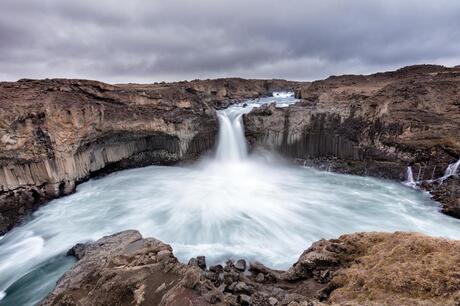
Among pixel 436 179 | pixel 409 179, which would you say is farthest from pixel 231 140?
pixel 436 179

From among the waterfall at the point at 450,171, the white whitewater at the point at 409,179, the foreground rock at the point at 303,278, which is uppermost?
the foreground rock at the point at 303,278

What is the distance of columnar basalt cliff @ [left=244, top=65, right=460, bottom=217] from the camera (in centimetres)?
1794

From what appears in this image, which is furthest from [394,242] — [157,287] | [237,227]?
[237,227]

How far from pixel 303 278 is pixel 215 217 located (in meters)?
6.89

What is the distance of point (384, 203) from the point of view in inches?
624

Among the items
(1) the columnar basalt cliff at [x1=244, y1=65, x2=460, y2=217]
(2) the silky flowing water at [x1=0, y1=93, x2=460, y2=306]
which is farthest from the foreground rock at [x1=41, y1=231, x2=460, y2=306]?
(1) the columnar basalt cliff at [x1=244, y1=65, x2=460, y2=217]

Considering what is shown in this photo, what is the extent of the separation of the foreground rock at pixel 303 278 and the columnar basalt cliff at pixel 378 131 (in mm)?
10243

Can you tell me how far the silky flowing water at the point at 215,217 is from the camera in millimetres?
11031

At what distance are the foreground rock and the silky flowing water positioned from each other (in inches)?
109

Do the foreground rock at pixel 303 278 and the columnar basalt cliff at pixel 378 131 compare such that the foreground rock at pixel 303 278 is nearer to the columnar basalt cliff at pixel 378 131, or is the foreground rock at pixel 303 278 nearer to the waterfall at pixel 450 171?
the columnar basalt cliff at pixel 378 131

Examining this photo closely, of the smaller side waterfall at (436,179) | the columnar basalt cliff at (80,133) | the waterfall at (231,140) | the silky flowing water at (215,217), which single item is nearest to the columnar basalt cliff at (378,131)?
the smaller side waterfall at (436,179)

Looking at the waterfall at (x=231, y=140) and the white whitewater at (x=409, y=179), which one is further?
the waterfall at (x=231, y=140)

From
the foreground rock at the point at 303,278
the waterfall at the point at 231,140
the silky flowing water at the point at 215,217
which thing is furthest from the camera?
the waterfall at the point at 231,140

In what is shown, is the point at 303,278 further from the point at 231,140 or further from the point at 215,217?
the point at 231,140
